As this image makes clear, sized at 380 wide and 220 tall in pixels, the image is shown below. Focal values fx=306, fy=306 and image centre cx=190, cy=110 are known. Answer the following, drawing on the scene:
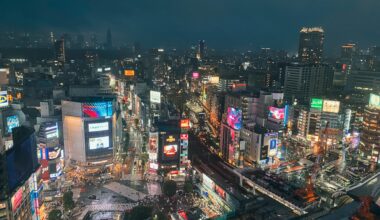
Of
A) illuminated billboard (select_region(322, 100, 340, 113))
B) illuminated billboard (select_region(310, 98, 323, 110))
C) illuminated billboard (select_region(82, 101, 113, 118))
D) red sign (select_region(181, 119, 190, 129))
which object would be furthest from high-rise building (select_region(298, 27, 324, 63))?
illuminated billboard (select_region(82, 101, 113, 118))

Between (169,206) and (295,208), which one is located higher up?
(295,208)

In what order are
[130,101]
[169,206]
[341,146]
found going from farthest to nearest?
[130,101], [341,146], [169,206]

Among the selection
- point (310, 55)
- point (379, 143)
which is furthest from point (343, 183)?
point (310, 55)

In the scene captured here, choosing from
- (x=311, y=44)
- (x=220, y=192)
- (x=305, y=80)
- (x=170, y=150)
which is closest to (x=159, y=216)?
(x=220, y=192)

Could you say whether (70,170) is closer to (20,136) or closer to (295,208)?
(20,136)

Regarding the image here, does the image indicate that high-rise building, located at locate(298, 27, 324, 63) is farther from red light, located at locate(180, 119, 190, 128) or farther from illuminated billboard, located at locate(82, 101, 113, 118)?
illuminated billboard, located at locate(82, 101, 113, 118)

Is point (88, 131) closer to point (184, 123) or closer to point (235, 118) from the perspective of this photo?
point (184, 123)
